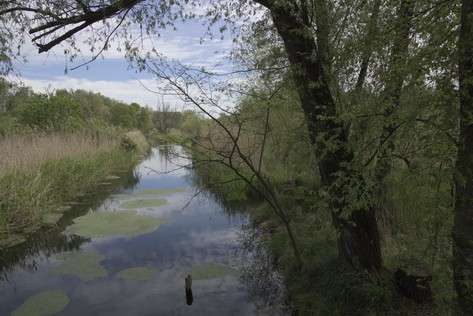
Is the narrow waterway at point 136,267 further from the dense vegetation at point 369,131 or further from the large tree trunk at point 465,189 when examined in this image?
the large tree trunk at point 465,189

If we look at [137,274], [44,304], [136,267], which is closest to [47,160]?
[136,267]

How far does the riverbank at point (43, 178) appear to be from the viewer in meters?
6.45

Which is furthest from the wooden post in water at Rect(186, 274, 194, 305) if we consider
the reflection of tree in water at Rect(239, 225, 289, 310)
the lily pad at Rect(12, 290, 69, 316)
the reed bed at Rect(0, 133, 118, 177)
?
the reed bed at Rect(0, 133, 118, 177)

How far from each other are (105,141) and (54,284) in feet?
40.6

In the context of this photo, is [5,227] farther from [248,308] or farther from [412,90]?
[412,90]

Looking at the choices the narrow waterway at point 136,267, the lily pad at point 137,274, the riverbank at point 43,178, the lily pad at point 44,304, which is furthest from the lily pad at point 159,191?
the lily pad at point 44,304

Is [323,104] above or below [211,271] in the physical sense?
above

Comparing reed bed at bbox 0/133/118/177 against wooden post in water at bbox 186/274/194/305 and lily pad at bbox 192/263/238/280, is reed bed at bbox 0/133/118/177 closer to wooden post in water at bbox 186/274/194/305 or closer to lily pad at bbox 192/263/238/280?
lily pad at bbox 192/263/238/280

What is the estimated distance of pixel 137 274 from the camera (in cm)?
508

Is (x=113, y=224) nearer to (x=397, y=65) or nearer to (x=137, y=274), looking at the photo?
(x=137, y=274)

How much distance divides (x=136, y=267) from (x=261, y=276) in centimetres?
187

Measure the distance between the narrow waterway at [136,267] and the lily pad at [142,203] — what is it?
40 centimetres

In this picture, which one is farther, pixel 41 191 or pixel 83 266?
pixel 41 191

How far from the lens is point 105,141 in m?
16.4
